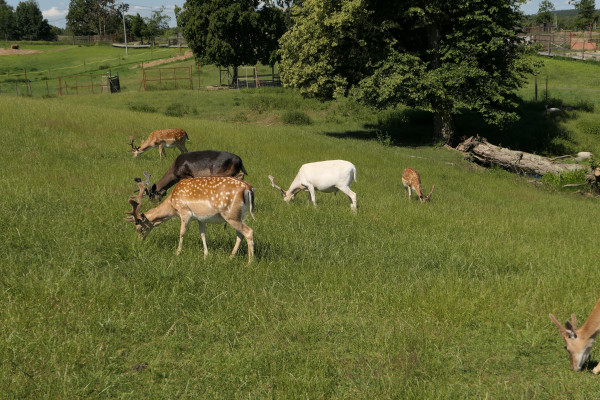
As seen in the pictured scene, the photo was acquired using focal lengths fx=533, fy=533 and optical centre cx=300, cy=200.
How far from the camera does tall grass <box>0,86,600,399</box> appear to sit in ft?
18.9

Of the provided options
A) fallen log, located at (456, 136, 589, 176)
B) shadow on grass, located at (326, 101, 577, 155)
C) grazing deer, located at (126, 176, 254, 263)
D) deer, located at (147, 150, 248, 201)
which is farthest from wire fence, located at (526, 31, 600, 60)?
grazing deer, located at (126, 176, 254, 263)

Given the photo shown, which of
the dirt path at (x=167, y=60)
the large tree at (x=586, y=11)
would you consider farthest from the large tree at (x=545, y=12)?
the dirt path at (x=167, y=60)

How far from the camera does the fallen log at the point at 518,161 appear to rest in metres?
23.3

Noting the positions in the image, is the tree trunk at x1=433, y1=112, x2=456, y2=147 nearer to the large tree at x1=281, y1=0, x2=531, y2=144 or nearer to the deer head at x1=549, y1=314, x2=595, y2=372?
the large tree at x1=281, y1=0, x2=531, y2=144

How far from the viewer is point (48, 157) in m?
16.1

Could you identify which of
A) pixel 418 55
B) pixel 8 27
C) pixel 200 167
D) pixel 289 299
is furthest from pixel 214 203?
pixel 8 27

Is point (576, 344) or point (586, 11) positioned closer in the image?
point (576, 344)

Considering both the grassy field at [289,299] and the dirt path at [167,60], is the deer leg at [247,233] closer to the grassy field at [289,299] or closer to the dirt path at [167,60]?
the grassy field at [289,299]

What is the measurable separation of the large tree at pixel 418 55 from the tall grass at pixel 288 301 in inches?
567

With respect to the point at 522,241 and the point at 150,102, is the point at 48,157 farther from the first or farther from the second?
the point at 150,102

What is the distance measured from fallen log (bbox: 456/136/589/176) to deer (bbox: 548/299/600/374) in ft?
60.6

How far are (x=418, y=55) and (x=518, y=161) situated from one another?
8.39 metres

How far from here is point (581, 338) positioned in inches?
244

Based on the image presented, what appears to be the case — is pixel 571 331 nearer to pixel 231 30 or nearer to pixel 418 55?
pixel 418 55
